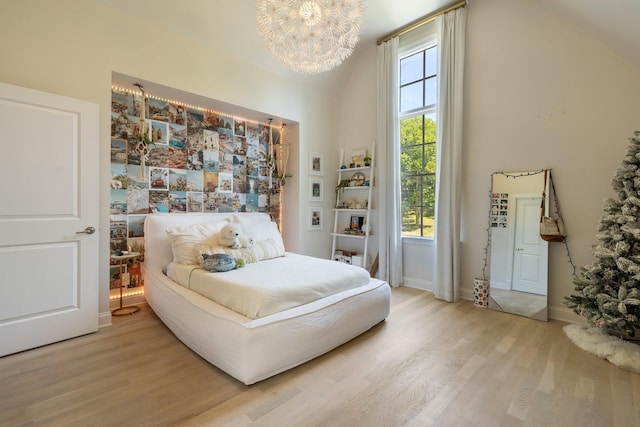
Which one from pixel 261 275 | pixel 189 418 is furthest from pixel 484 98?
pixel 189 418

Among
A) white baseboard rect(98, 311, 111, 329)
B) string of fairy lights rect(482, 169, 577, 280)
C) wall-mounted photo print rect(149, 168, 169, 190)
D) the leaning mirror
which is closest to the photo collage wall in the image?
wall-mounted photo print rect(149, 168, 169, 190)

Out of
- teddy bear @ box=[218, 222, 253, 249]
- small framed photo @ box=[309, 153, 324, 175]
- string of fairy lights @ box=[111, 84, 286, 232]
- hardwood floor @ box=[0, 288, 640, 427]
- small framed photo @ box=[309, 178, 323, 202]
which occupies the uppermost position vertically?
string of fairy lights @ box=[111, 84, 286, 232]

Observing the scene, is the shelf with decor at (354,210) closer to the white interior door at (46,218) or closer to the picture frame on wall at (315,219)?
the picture frame on wall at (315,219)

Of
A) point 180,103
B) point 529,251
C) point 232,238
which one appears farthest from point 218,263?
point 529,251

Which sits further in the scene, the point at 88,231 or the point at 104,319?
the point at 104,319

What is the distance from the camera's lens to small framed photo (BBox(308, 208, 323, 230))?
177 inches

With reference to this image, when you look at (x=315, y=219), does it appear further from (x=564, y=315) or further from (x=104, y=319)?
(x=564, y=315)

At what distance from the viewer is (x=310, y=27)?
2.18 m

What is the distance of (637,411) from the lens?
1.61 metres

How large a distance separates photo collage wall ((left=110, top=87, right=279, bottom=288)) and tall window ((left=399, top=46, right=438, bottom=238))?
1985mm

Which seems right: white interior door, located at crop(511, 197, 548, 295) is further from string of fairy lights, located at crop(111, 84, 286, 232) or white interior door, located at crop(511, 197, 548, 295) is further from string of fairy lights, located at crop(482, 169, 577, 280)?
string of fairy lights, located at crop(111, 84, 286, 232)

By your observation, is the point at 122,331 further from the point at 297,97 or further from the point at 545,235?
the point at 545,235

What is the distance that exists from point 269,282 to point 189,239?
119 centimetres

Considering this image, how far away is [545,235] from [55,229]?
14.7 feet
